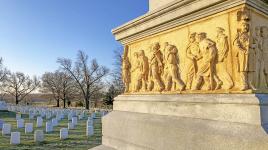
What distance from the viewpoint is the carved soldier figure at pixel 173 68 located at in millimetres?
5043

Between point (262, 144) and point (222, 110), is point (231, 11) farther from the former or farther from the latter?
point (262, 144)

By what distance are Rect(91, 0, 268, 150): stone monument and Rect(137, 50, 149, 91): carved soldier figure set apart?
0.9 inches

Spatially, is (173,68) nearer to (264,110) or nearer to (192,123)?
(192,123)

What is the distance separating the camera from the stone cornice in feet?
14.0

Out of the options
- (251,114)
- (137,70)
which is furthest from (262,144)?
(137,70)

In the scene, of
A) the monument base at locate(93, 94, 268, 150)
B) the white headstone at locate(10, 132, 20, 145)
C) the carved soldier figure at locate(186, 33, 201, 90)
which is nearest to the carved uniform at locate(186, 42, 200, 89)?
the carved soldier figure at locate(186, 33, 201, 90)

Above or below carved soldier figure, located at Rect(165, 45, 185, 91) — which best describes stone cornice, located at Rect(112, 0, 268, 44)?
above

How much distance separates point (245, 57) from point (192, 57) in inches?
39.2

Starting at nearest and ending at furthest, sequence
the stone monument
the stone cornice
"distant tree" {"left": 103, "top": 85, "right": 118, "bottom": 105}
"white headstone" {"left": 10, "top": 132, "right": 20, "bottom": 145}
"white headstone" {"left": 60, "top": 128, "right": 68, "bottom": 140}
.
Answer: the stone monument < the stone cornice < "white headstone" {"left": 10, "top": 132, "right": 20, "bottom": 145} < "white headstone" {"left": 60, "top": 128, "right": 68, "bottom": 140} < "distant tree" {"left": 103, "top": 85, "right": 118, "bottom": 105}

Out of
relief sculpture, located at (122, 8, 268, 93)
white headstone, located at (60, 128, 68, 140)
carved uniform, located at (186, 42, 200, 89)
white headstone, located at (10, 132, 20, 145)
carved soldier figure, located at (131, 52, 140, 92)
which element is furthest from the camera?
white headstone, located at (60, 128, 68, 140)

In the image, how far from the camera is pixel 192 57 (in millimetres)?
4719

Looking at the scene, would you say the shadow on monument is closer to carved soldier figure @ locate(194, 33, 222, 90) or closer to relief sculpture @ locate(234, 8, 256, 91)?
relief sculpture @ locate(234, 8, 256, 91)

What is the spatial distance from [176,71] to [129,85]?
1916 millimetres

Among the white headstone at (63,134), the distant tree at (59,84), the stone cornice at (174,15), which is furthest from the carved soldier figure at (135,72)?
the distant tree at (59,84)
